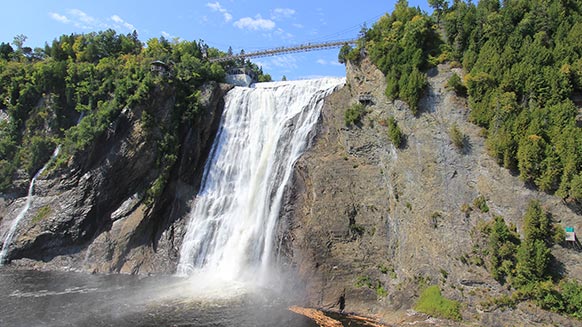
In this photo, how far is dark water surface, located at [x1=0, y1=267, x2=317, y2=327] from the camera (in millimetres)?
24766

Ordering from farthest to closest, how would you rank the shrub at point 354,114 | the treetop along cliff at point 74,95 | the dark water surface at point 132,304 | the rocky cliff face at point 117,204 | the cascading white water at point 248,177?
the treetop along cliff at point 74,95, the rocky cliff face at point 117,204, the cascading white water at point 248,177, the shrub at point 354,114, the dark water surface at point 132,304

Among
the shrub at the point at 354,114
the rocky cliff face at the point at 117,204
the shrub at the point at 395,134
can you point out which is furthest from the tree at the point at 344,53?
the rocky cliff face at the point at 117,204

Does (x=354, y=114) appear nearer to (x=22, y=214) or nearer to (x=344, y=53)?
(x=344, y=53)

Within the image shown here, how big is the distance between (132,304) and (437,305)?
19.7 meters

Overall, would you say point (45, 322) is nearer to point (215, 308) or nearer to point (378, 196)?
point (215, 308)

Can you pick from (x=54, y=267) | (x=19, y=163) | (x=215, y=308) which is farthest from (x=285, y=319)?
(x=19, y=163)

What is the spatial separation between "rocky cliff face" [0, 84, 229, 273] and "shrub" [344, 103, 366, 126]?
1673 centimetres

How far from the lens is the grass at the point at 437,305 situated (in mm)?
23906

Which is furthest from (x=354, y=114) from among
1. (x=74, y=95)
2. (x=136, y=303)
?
(x=74, y=95)

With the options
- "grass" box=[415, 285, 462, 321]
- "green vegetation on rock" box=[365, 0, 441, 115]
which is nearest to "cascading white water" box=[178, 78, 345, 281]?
"green vegetation on rock" box=[365, 0, 441, 115]

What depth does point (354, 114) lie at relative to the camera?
113ft

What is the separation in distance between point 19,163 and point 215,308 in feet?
114

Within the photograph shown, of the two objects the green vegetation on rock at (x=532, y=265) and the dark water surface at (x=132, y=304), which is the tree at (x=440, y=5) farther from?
the dark water surface at (x=132, y=304)

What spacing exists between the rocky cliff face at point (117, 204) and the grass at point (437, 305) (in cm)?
2201
